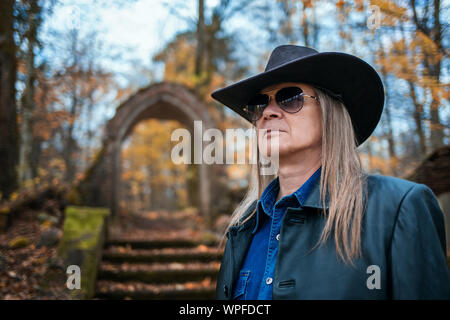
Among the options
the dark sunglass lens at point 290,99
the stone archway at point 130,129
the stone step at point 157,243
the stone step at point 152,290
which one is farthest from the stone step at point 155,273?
the dark sunglass lens at point 290,99

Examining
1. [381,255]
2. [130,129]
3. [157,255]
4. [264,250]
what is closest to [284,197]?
[264,250]

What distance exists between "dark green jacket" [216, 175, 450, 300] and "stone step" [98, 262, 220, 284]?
446 cm

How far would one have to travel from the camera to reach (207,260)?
622 centimetres

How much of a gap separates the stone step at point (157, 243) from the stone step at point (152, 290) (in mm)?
1492

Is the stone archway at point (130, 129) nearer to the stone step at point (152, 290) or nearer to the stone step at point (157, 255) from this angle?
the stone step at point (157, 255)

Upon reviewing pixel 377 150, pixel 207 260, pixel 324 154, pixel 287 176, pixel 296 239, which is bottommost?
pixel 207 260

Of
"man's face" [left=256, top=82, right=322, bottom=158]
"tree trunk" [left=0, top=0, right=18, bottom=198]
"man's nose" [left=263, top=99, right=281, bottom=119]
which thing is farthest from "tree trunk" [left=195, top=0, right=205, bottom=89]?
"man's face" [left=256, top=82, right=322, bottom=158]

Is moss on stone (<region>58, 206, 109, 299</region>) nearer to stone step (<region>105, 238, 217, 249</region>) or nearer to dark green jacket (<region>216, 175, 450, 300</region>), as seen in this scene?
stone step (<region>105, 238, 217, 249</region>)

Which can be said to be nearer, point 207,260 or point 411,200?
point 411,200

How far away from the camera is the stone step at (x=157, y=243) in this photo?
6574 mm

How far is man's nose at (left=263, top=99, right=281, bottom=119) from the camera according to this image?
177 centimetres

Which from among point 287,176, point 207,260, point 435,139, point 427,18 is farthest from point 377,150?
point 287,176
